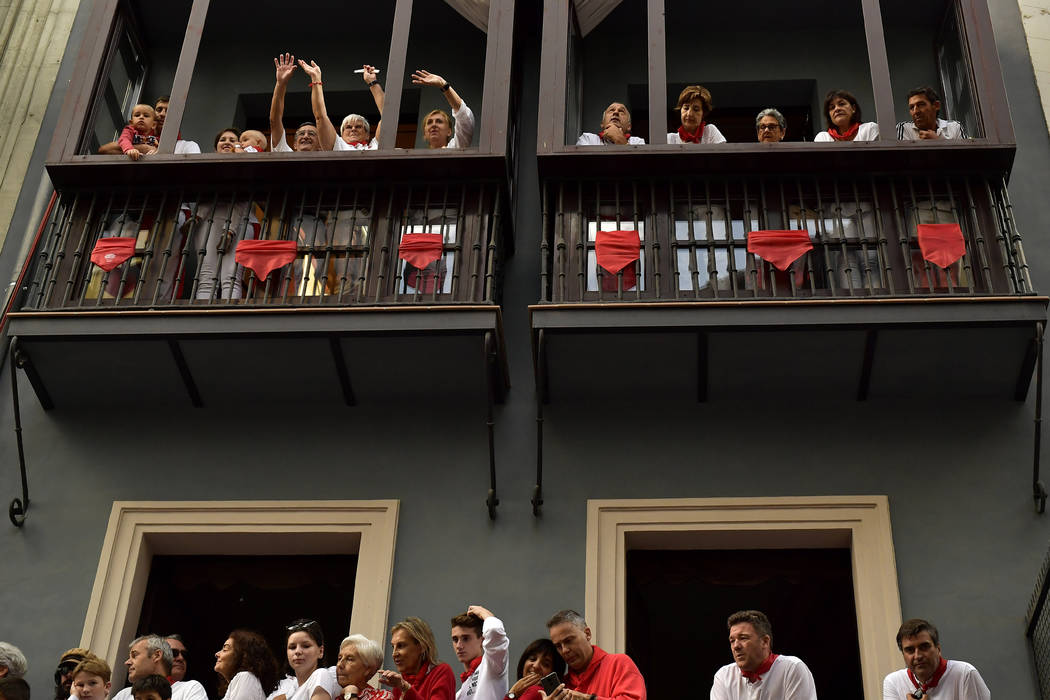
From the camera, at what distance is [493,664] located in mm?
8664

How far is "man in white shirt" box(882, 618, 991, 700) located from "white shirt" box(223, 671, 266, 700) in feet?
13.4

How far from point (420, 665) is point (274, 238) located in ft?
14.7

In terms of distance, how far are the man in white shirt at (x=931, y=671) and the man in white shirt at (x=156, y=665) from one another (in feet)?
14.9

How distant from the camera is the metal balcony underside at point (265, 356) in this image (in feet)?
37.0

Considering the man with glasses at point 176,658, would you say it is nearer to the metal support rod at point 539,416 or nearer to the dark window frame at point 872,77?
the metal support rod at point 539,416

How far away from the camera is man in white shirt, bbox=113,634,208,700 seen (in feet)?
31.2

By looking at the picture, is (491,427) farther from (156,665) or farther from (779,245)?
(156,665)

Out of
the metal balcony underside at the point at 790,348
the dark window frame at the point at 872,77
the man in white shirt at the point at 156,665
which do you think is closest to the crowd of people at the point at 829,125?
the dark window frame at the point at 872,77

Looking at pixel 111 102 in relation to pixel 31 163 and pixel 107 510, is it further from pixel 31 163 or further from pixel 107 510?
pixel 107 510

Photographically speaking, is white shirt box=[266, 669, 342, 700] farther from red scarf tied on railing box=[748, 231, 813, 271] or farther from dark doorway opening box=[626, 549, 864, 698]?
red scarf tied on railing box=[748, 231, 813, 271]

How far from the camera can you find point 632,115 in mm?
14422

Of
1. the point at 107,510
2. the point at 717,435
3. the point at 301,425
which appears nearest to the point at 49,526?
the point at 107,510

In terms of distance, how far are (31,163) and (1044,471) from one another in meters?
9.60

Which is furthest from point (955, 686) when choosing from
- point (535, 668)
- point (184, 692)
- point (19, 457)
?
point (19, 457)
